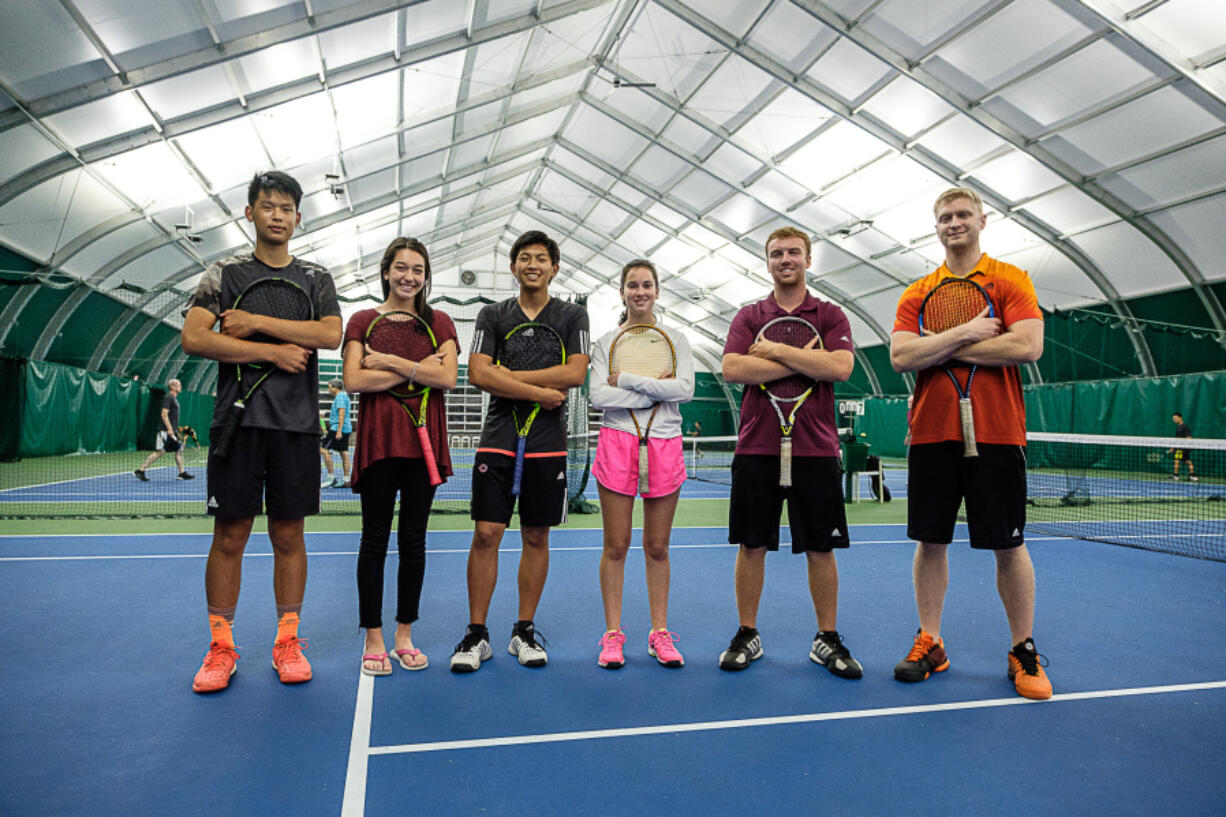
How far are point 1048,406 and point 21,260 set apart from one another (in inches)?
1015

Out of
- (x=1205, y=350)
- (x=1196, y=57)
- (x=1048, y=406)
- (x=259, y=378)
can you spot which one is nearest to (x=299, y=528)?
(x=259, y=378)

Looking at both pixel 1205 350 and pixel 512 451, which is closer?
pixel 512 451

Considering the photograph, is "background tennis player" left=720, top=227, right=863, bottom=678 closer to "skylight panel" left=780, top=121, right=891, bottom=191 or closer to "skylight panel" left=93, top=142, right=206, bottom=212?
"skylight panel" left=93, top=142, right=206, bottom=212

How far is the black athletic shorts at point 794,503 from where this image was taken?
3.33 meters

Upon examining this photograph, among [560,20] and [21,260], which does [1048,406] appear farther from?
[21,260]

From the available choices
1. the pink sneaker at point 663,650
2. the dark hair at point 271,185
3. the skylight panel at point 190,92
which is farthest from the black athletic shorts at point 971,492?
the skylight panel at point 190,92

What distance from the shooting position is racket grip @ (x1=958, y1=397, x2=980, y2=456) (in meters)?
3.09

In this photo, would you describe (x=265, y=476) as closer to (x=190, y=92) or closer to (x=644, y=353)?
(x=644, y=353)

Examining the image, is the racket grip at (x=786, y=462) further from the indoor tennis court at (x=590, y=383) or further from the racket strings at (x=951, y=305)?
the racket strings at (x=951, y=305)

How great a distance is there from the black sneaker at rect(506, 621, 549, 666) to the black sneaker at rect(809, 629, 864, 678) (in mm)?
1262

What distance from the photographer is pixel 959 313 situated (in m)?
3.28

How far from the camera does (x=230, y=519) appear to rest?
122 inches

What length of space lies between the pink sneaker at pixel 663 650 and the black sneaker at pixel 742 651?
208 mm

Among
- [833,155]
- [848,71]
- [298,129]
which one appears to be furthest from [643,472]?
[833,155]
